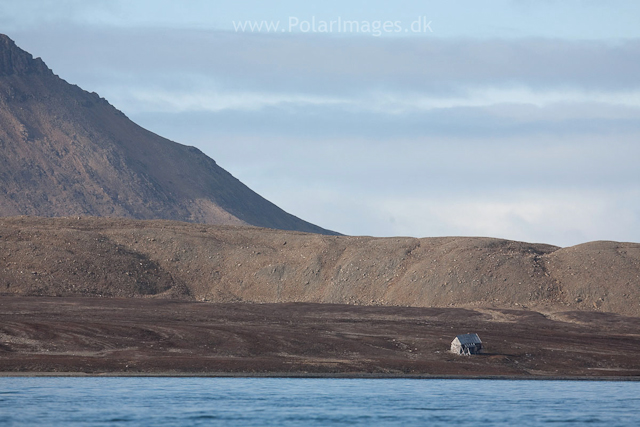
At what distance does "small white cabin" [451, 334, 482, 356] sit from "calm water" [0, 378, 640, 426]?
7.55 m

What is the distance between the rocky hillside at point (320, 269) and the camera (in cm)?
10019

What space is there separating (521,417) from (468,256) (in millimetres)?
65588

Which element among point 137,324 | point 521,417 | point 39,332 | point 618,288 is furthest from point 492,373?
point 618,288

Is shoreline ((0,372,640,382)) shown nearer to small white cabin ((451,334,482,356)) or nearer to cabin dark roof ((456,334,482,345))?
small white cabin ((451,334,482,356))

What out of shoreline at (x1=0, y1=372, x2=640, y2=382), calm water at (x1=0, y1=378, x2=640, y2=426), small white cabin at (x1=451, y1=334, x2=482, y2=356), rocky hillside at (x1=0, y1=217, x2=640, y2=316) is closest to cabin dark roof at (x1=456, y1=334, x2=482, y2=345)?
small white cabin at (x1=451, y1=334, x2=482, y2=356)

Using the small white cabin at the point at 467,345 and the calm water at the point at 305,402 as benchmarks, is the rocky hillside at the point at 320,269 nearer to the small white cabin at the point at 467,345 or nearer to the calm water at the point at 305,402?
the small white cabin at the point at 467,345

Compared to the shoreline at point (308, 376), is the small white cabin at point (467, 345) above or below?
above

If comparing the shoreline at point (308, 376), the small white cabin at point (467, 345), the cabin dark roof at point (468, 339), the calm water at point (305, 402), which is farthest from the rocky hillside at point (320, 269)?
the calm water at point (305, 402)

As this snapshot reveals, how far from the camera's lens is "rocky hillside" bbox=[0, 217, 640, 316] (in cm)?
10019

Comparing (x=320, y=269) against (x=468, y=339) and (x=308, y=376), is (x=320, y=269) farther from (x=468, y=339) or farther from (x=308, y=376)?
(x=308, y=376)

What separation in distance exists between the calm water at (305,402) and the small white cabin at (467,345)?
24.8ft

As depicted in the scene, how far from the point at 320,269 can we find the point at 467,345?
49643 mm

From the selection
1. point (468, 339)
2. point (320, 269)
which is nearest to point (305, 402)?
point (468, 339)

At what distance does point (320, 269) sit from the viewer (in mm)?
111750
